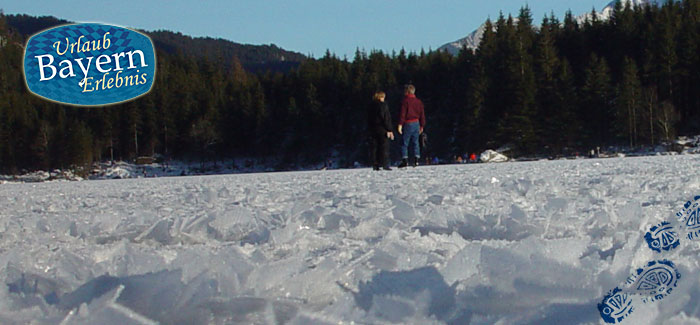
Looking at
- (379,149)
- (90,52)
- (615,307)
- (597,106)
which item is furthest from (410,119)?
(597,106)

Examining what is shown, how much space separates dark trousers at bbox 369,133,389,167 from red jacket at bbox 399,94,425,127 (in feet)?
1.62

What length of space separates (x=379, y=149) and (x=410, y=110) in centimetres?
84

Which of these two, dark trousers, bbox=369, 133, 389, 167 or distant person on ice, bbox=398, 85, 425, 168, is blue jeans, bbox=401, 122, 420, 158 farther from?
dark trousers, bbox=369, 133, 389, 167

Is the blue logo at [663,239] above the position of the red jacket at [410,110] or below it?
below

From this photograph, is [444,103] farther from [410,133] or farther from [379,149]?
[379,149]

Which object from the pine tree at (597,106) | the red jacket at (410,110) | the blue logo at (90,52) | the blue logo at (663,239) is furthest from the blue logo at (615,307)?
the pine tree at (597,106)

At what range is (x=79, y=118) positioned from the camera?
82.2m

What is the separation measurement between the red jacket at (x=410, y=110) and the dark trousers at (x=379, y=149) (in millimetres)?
494

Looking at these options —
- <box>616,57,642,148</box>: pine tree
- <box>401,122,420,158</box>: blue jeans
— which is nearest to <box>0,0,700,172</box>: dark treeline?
<box>616,57,642,148</box>: pine tree

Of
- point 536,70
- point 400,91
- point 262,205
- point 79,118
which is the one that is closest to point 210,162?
point 79,118

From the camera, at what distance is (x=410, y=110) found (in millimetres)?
9648

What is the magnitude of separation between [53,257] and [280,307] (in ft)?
3.13

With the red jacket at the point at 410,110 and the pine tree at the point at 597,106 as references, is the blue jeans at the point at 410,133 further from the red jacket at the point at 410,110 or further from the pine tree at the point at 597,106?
the pine tree at the point at 597,106

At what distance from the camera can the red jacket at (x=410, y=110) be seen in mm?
9516
